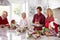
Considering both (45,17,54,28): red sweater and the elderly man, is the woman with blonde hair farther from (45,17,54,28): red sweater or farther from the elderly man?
the elderly man

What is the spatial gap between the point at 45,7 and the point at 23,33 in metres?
0.29

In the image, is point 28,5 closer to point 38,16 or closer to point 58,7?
point 38,16

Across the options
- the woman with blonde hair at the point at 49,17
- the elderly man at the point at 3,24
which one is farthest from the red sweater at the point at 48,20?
the elderly man at the point at 3,24

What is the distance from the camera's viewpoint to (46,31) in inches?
50.6

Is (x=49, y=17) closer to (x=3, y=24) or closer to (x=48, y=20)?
(x=48, y=20)

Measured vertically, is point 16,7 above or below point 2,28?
above

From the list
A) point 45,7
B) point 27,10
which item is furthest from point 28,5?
point 45,7

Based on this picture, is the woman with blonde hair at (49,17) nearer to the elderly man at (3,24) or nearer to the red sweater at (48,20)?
the red sweater at (48,20)

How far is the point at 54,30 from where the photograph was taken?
1274 mm

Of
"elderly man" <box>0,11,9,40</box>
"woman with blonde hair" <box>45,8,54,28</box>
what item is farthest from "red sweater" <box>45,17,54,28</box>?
"elderly man" <box>0,11,9,40</box>

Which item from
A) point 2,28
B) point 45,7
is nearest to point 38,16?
point 45,7

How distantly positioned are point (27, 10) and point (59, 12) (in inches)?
10.4

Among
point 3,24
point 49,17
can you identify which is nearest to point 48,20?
point 49,17

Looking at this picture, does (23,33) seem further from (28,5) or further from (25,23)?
(28,5)
